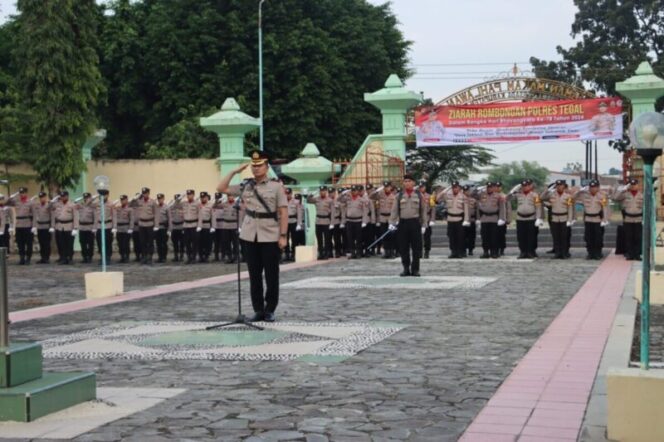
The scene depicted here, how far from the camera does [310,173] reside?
74.3 ft

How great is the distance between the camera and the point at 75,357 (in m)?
7.64

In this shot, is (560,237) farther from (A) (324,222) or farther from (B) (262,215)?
(B) (262,215)

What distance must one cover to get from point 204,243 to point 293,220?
7.10ft

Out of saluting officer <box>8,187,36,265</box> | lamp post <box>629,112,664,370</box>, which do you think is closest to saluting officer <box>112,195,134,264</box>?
saluting officer <box>8,187,36,265</box>

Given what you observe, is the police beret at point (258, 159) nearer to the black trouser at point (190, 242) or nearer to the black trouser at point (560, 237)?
the black trouser at point (560, 237)

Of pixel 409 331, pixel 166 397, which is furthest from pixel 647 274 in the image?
pixel 409 331

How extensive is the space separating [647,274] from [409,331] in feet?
14.0

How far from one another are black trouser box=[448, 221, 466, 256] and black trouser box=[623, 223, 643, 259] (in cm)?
365

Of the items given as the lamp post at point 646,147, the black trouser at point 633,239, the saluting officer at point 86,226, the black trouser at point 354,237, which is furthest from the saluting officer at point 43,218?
the lamp post at point 646,147

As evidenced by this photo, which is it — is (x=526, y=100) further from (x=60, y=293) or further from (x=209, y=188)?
(x=60, y=293)

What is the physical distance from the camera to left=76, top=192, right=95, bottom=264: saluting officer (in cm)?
2148

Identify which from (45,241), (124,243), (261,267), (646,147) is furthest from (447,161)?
(646,147)

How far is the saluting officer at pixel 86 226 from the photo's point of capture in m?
21.5

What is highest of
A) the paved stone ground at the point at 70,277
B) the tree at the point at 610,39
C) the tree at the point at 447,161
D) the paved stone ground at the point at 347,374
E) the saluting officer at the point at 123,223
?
the tree at the point at 610,39
